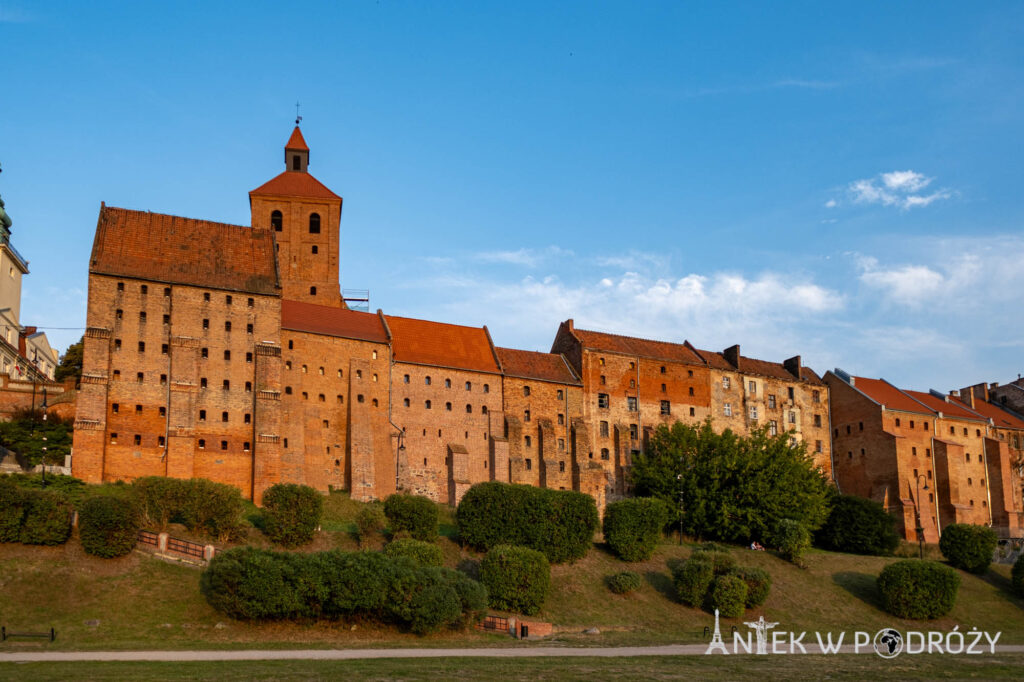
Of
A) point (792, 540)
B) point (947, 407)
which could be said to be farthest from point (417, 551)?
point (947, 407)

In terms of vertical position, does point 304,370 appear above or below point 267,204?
below

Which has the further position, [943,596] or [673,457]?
[673,457]

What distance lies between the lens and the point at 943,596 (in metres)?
54.4

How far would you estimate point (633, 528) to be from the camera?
2184 inches

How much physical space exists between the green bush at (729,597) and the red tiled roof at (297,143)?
157 feet

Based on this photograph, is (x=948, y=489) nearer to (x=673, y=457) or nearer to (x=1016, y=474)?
(x=1016, y=474)

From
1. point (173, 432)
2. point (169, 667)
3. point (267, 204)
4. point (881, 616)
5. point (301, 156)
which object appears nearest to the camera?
point (169, 667)

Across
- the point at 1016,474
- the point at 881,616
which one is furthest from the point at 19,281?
the point at 1016,474

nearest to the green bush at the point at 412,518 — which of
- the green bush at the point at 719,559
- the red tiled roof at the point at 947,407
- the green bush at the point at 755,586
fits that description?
the green bush at the point at 719,559

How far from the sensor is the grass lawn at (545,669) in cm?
2870

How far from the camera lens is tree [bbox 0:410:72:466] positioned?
187 feet

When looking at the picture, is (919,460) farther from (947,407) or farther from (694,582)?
(694,582)

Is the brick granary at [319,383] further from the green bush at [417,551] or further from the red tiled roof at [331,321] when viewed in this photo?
the green bush at [417,551]

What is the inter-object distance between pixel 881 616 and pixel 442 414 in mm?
27229
